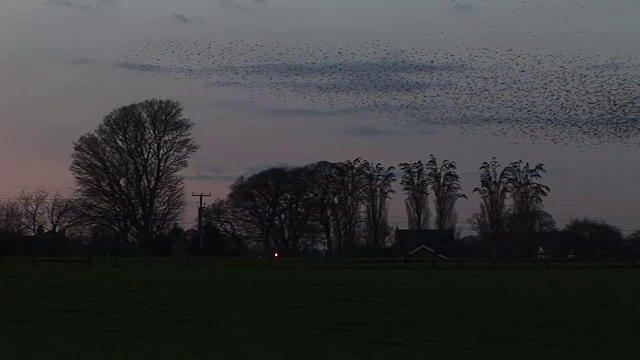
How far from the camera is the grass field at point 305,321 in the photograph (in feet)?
55.0

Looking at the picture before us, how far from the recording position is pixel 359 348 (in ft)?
57.3

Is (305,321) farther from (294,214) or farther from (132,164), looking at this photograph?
(294,214)

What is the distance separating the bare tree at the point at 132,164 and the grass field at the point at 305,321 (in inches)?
1463

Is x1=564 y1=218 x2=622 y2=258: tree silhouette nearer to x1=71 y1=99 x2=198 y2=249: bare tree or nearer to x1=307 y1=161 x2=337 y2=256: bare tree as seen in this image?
x1=307 y1=161 x2=337 y2=256: bare tree

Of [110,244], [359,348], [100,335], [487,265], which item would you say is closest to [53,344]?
[100,335]

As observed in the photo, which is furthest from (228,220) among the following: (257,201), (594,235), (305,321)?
(305,321)

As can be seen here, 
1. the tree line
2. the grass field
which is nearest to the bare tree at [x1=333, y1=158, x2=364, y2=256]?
the tree line

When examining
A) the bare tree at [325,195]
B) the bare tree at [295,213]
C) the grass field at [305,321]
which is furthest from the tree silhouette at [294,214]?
the grass field at [305,321]

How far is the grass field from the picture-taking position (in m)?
16.8

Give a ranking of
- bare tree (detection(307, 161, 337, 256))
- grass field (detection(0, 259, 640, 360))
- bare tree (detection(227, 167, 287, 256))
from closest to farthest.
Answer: grass field (detection(0, 259, 640, 360)) < bare tree (detection(227, 167, 287, 256)) < bare tree (detection(307, 161, 337, 256))

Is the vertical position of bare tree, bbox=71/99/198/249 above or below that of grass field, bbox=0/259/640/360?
above

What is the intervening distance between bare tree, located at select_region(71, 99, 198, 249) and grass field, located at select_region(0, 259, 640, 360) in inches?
1463

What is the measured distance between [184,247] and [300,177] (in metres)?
14.7

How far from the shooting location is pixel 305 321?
72.1ft
